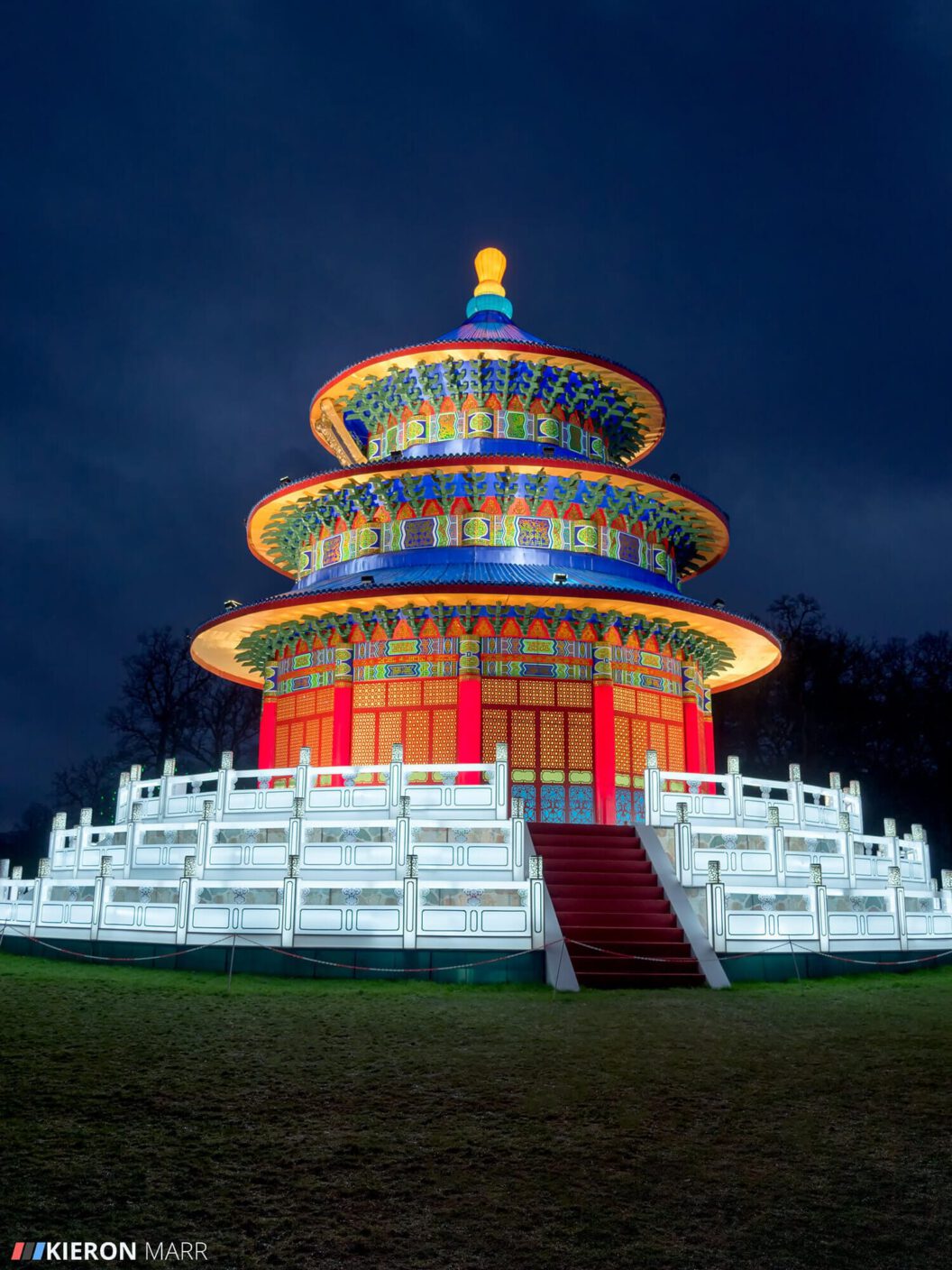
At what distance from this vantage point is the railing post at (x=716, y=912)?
53.2 feet

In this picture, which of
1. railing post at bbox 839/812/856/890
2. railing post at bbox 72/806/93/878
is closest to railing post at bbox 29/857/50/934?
railing post at bbox 72/806/93/878

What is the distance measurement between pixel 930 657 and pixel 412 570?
37.9 meters

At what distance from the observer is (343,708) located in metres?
25.6

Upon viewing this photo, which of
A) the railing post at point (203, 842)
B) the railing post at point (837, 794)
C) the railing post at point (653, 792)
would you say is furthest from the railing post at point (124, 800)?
the railing post at point (837, 794)

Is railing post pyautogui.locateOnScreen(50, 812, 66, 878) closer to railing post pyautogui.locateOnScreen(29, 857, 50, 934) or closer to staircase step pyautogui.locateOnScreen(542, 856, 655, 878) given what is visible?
railing post pyautogui.locateOnScreen(29, 857, 50, 934)

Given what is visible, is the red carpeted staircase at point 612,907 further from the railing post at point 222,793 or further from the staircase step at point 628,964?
the railing post at point 222,793

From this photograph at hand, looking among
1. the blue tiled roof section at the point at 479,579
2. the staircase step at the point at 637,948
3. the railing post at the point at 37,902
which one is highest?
the blue tiled roof section at the point at 479,579

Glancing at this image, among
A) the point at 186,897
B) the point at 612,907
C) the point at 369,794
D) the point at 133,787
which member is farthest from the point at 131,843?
the point at 612,907

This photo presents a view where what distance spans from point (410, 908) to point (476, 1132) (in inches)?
299

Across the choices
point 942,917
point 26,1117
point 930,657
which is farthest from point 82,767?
point 26,1117

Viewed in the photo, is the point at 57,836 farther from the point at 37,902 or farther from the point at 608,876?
the point at 608,876

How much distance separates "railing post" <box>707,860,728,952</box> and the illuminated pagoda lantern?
7916mm

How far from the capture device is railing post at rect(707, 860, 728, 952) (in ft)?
53.2

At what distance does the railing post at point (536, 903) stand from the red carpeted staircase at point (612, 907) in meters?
0.64
